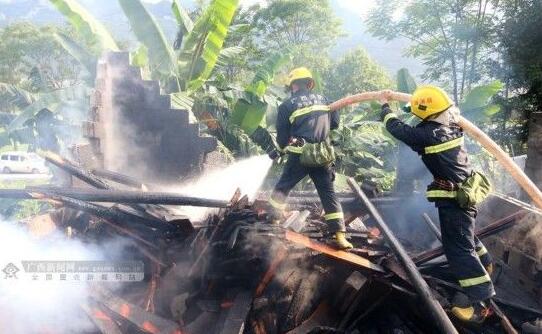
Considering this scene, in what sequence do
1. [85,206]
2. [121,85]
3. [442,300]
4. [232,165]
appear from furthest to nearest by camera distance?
1. [232,165]
2. [121,85]
3. [85,206]
4. [442,300]

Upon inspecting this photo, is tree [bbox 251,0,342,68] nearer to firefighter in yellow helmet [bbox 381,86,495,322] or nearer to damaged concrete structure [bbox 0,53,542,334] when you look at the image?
damaged concrete structure [bbox 0,53,542,334]

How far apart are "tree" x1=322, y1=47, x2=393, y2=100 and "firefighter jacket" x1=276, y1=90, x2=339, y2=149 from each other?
992 inches

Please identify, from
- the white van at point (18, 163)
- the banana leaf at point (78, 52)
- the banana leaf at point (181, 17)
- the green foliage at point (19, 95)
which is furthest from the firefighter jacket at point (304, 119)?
the white van at point (18, 163)

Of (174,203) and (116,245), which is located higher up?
(174,203)

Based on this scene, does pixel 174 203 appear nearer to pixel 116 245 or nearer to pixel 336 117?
pixel 116 245

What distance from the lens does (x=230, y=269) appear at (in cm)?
498

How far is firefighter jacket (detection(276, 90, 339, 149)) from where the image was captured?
5.29 metres

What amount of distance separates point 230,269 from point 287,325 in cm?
95

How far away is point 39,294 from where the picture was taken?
4.76 metres

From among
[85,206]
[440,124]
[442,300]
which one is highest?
[440,124]

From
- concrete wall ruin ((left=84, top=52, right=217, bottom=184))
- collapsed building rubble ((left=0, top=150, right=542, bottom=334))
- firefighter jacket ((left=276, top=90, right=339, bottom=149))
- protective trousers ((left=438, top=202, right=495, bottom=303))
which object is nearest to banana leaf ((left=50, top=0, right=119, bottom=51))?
concrete wall ruin ((left=84, top=52, right=217, bottom=184))

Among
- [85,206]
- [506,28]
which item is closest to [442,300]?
[85,206]

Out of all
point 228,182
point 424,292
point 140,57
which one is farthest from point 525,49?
point 424,292

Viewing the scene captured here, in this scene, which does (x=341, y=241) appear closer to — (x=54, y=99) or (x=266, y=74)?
(x=266, y=74)
